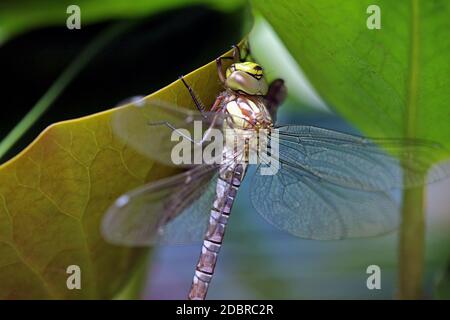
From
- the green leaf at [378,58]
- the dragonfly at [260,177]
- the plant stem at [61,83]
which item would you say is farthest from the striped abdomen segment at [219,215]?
the plant stem at [61,83]

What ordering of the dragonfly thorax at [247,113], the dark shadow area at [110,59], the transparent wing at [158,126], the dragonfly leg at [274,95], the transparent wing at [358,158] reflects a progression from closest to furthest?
the transparent wing at [158,126] < the transparent wing at [358,158] < the dragonfly thorax at [247,113] < the dragonfly leg at [274,95] < the dark shadow area at [110,59]

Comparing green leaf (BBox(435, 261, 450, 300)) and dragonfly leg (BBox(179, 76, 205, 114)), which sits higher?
dragonfly leg (BBox(179, 76, 205, 114))

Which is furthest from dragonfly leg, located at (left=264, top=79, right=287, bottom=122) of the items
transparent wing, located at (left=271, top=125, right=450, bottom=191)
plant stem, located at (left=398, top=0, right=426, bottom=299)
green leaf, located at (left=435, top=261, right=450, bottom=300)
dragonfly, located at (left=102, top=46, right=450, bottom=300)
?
green leaf, located at (left=435, top=261, right=450, bottom=300)

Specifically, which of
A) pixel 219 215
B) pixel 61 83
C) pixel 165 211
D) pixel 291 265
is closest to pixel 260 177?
pixel 219 215

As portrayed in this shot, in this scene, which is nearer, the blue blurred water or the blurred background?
the blurred background

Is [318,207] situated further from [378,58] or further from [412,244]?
[378,58]

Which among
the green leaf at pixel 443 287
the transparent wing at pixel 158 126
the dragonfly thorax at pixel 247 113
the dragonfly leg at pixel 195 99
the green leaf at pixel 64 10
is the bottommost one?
the green leaf at pixel 443 287

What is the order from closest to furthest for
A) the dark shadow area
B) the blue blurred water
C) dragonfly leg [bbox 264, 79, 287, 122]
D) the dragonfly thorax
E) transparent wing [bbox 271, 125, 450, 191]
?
transparent wing [bbox 271, 125, 450, 191], the dragonfly thorax, dragonfly leg [bbox 264, 79, 287, 122], the dark shadow area, the blue blurred water

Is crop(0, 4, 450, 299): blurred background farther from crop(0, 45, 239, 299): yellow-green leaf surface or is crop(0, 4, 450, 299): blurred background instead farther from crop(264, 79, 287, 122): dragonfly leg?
crop(0, 45, 239, 299): yellow-green leaf surface

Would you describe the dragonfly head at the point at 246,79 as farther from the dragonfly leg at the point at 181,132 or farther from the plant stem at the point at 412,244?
the plant stem at the point at 412,244
